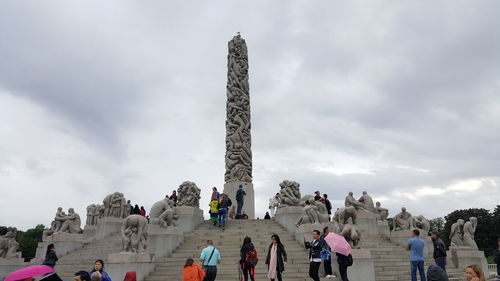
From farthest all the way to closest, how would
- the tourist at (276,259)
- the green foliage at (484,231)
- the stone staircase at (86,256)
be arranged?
the green foliage at (484,231) < the stone staircase at (86,256) < the tourist at (276,259)

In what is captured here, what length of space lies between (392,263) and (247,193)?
12.9 m

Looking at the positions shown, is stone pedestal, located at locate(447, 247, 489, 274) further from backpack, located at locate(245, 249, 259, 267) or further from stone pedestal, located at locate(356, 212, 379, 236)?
backpack, located at locate(245, 249, 259, 267)

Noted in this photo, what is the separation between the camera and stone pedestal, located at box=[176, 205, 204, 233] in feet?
51.7

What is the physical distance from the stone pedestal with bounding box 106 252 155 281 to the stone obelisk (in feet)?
43.2

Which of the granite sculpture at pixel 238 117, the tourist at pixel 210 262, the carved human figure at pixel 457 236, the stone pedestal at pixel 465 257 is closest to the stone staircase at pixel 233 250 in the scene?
the tourist at pixel 210 262

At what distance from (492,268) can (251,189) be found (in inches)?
780

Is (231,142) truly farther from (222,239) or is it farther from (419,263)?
(419,263)

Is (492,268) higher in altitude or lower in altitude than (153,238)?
lower

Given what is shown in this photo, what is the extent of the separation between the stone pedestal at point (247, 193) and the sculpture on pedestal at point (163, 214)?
9751 millimetres

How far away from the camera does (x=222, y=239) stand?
44.4 ft

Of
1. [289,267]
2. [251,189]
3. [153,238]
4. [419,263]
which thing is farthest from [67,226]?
[419,263]

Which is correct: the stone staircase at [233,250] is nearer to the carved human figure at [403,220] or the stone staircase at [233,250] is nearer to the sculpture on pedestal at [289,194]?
the sculpture on pedestal at [289,194]

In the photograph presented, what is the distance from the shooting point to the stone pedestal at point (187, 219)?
15.8m

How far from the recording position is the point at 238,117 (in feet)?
81.9
